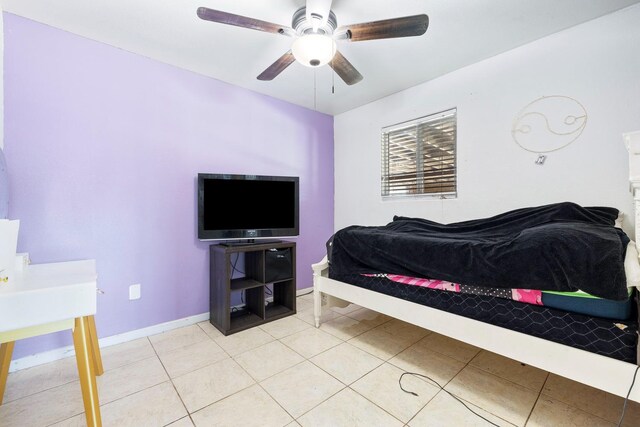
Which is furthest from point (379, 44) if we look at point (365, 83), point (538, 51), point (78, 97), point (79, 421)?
point (79, 421)

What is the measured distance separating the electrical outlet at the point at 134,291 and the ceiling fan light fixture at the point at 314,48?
83.0 inches

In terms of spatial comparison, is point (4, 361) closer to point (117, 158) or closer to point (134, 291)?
point (134, 291)

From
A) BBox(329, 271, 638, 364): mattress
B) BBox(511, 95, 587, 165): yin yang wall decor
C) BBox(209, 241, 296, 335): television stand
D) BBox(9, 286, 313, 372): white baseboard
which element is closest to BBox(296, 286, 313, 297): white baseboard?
BBox(209, 241, 296, 335): television stand

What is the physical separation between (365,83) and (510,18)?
4.01 feet

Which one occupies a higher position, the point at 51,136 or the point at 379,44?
the point at 379,44

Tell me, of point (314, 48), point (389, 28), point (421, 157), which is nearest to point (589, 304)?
point (389, 28)

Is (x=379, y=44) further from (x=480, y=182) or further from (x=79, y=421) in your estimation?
(x=79, y=421)

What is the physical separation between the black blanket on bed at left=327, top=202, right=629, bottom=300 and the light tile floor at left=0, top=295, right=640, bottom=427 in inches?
24.5

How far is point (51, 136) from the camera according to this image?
5.94 ft

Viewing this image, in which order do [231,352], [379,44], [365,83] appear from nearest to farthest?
[231,352]
[379,44]
[365,83]

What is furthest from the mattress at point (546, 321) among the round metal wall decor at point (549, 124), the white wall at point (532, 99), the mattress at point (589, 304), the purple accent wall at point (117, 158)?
the purple accent wall at point (117, 158)

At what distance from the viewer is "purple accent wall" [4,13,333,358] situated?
1.74 m

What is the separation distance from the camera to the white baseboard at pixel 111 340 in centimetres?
170

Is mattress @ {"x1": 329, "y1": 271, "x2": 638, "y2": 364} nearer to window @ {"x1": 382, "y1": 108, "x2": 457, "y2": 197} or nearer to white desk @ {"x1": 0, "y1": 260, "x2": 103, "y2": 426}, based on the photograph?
window @ {"x1": 382, "y1": 108, "x2": 457, "y2": 197}
